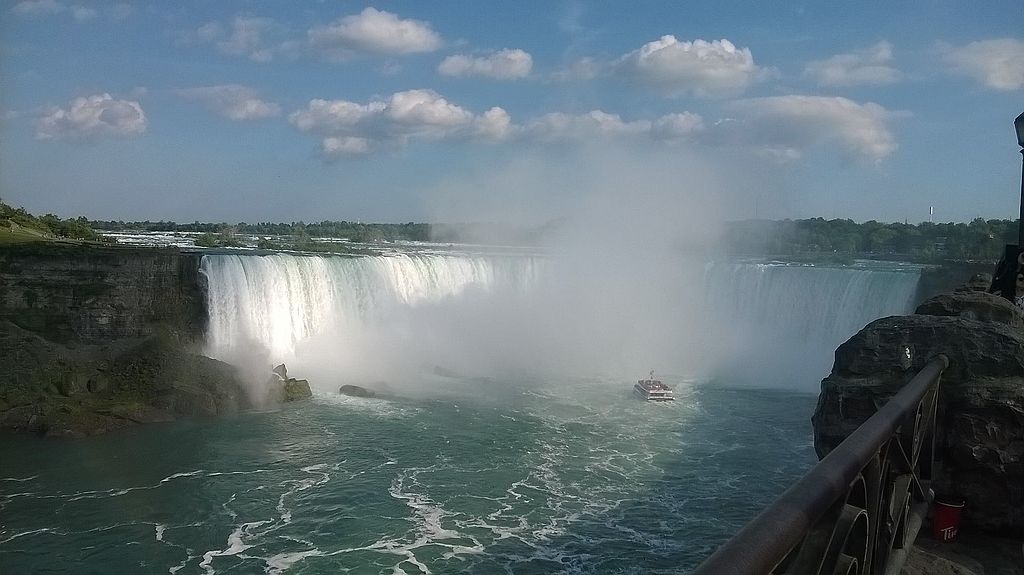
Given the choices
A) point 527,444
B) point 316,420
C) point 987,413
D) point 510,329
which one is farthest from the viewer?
point 510,329

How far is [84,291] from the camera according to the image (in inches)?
727

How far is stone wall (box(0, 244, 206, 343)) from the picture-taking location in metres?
18.1

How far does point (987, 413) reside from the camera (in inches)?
163

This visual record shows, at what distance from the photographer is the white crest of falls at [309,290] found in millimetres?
20469

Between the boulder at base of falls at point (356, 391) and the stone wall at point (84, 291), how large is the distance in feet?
15.4

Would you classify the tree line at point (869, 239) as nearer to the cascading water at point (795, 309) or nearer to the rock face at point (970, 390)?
the cascading water at point (795, 309)

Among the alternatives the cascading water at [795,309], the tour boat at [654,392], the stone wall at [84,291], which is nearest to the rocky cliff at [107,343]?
the stone wall at [84,291]

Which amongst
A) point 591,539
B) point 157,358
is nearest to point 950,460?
point 591,539

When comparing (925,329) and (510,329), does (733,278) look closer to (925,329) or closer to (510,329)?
(510,329)

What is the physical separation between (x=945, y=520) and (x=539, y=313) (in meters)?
27.3

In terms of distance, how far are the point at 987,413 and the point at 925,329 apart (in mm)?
922

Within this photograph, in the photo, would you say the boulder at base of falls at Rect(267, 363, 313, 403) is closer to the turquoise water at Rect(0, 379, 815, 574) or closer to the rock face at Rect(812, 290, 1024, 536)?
the turquoise water at Rect(0, 379, 815, 574)

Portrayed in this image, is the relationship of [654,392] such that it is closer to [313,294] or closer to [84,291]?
[313,294]

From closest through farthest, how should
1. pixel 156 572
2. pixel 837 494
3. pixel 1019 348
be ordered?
pixel 837 494 < pixel 1019 348 < pixel 156 572
